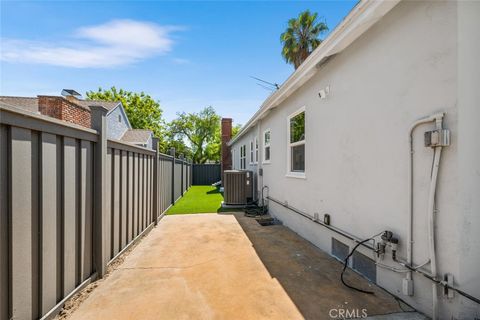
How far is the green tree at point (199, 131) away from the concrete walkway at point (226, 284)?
31281mm

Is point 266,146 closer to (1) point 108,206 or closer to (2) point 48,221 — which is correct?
(1) point 108,206

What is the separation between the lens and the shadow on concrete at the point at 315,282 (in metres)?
2.33

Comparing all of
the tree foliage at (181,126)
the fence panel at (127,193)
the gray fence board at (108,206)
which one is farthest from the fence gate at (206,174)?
the gray fence board at (108,206)

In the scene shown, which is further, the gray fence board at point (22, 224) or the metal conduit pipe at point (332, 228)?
the metal conduit pipe at point (332, 228)

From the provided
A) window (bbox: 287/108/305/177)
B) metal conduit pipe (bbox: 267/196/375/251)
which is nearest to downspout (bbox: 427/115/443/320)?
metal conduit pipe (bbox: 267/196/375/251)

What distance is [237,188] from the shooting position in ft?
29.2

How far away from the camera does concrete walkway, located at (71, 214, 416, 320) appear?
230 centimetres

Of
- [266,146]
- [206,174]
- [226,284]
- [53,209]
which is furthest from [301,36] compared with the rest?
[53,209]

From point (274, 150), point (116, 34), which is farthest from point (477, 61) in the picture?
point (116, 34)

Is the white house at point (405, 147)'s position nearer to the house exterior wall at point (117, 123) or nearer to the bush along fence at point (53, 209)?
the bush along fence at point (53, 209)

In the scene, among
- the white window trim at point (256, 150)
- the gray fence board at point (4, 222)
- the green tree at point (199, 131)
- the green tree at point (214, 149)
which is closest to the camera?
the gray fence board at point (4, 222)

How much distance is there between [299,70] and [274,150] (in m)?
2.93

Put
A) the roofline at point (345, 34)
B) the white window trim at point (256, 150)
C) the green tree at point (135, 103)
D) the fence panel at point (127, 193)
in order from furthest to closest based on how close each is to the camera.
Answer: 1. the green tree at point (135, 103)
2. the white window trim at point (256, 150)
3. the fence panel at point (127, 193)
4. the roofline at point (345, 34)

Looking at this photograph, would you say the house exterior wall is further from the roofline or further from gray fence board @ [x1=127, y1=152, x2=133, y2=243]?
the roofline
